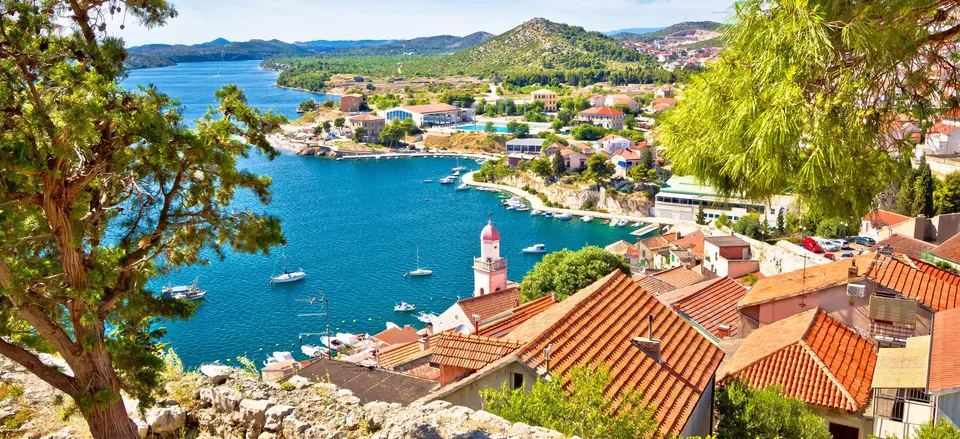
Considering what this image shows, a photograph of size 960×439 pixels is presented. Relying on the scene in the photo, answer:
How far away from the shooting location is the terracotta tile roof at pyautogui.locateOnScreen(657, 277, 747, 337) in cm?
1420

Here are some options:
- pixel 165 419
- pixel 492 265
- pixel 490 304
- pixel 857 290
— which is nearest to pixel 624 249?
pixel 492 265

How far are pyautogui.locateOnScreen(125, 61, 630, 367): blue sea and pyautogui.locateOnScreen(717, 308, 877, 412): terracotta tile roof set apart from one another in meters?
10.3

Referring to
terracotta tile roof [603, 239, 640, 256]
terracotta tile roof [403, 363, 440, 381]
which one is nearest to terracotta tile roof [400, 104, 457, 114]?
terracotta tile roof [603, 239, 640, 256]

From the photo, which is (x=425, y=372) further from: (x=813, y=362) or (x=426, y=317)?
(x=426, y=317)

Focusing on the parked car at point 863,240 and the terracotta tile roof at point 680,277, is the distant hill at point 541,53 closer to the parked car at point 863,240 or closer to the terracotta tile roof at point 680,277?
the parked car at point 863,240

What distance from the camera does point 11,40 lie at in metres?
3.74

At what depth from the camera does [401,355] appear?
1588cm

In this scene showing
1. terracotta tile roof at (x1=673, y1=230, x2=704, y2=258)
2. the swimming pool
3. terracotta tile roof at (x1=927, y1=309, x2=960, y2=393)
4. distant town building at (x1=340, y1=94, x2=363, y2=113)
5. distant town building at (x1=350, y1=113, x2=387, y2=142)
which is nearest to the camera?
terracotta tile roof at (x1=927, y1=309, x2=960, y2=393)

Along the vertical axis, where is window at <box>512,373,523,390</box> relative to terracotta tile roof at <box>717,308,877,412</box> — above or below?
above

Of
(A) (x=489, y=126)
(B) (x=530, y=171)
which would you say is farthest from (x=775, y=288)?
(A) (x=489, y=126)

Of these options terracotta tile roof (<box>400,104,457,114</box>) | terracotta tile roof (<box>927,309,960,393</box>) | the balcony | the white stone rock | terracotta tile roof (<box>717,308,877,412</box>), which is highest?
terracotta tile roof (<box>400,104,457,114</box>)

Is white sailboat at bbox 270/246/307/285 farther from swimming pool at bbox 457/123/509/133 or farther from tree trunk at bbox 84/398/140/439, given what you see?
swimming pool at bbox 457/123/509/133

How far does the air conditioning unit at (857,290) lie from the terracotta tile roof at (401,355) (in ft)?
26.0

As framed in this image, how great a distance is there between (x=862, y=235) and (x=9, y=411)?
35.0 metres
